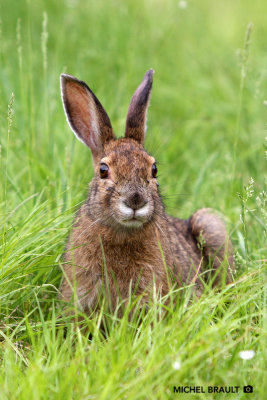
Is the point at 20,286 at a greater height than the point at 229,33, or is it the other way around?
the point at 229,33

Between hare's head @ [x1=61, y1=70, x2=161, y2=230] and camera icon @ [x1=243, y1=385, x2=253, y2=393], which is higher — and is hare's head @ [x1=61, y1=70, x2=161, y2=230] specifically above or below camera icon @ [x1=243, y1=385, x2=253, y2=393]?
above

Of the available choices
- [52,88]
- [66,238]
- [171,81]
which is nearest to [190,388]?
[66,238]

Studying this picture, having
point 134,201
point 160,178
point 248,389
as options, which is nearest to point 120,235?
point 134,201

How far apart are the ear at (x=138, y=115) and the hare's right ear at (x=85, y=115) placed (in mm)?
154

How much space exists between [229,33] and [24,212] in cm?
533

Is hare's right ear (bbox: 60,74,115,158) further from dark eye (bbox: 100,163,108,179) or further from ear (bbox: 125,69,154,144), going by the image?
dark eye (bbox: 100,163,108,179)

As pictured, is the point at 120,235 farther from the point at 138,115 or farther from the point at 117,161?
the point at 138,115

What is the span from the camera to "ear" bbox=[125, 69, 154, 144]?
215 inches

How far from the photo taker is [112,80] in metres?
7.99

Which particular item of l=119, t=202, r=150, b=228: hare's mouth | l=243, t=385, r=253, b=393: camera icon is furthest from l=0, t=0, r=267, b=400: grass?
l=119, t=202, r=150, b=228: hare's mouth

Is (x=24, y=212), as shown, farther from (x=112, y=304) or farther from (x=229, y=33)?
(x=229, y=33)

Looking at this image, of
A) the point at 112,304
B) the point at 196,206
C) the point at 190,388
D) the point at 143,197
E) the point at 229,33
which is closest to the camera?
the point at 190,388

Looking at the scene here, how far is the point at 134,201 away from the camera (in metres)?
4.52

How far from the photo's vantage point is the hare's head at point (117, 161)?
4613mm
